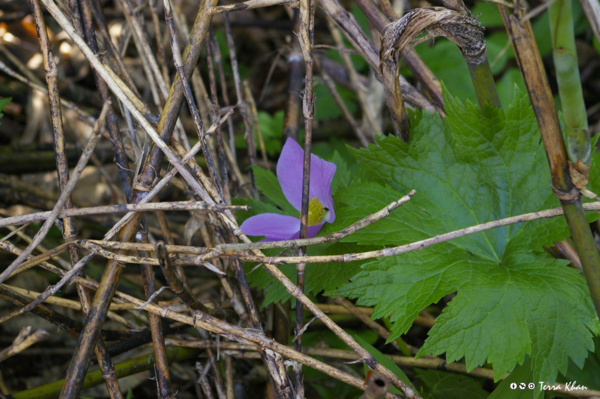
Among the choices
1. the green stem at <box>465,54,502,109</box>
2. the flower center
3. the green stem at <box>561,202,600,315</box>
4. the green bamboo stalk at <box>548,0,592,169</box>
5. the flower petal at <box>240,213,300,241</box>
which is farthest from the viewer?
the flower center

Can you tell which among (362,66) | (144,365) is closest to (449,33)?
(144,365)

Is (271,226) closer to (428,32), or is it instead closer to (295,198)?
(295,198)

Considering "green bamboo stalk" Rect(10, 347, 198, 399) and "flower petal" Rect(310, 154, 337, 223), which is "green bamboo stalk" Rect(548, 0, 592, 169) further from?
"green bamboo stalk" Rect(10, 347, 198, 399)

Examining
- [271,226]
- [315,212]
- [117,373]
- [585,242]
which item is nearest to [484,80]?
[585,242]

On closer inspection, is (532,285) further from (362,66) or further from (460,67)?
(362,66)

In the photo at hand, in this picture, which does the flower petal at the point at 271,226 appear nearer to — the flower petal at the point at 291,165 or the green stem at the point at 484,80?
the flower petal at the point at 291,165

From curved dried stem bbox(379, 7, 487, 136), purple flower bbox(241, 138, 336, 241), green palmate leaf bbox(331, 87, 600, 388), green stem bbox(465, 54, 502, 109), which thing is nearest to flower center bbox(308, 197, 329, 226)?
purple flower bbox(241, 138, 336, 241)

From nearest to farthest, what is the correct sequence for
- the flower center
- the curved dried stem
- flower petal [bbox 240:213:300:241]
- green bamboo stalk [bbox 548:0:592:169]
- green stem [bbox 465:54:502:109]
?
1. green bamboo stalk [bbox 548:0:592:169]
2. the curved dried stem
3. green stem [bbox 465:54:502:109]
4. flower petal [bbox 240:213:300:241]
5. the flower center
